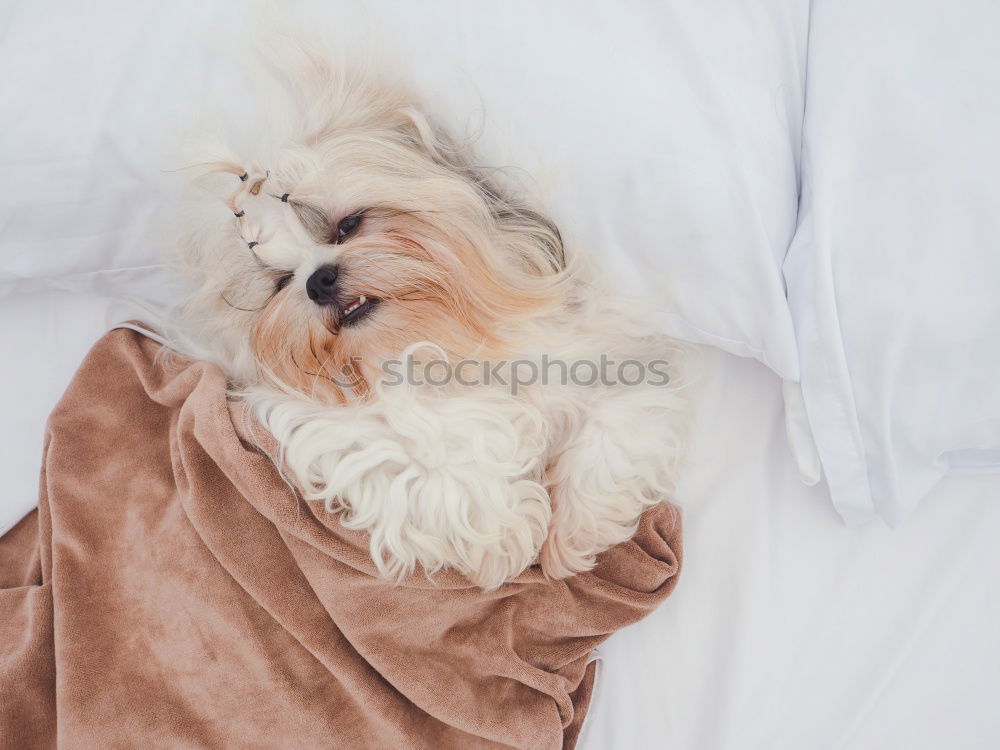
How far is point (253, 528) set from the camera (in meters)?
1.26

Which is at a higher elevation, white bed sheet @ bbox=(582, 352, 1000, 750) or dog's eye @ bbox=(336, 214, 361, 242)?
dog's eye @ bbox=(336, 214, 361, 242)

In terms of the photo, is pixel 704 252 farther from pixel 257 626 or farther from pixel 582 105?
pixel 257 626

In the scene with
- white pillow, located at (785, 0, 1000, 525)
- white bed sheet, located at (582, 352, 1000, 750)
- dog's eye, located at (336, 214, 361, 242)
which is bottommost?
white bed sheet, located at (582, 352, 1000, 750)

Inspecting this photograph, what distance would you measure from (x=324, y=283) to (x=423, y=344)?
180 mm

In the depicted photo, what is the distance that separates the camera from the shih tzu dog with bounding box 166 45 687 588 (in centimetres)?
111

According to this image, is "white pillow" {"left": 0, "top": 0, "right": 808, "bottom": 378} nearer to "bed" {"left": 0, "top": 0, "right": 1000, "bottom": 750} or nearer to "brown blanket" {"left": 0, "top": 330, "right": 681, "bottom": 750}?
"bed" {"left": 0, "top": 0, "right": 1000, "bottom": 750}

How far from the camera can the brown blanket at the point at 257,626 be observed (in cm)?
122

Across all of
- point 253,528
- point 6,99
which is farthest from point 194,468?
point 6,99

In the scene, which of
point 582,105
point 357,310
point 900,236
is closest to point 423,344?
point 357,310

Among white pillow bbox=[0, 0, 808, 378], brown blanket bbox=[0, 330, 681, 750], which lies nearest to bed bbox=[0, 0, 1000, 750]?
white pillow bbox=[0, 0, 808, 378]

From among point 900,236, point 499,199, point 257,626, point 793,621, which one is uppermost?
point 499,199

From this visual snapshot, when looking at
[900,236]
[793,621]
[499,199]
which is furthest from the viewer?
[793,621]

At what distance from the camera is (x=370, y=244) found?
1.09 metres

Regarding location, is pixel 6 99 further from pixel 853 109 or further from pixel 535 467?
pixel 853 109
